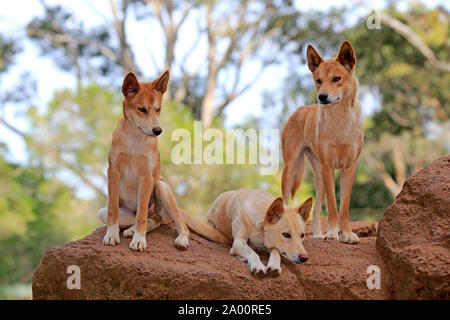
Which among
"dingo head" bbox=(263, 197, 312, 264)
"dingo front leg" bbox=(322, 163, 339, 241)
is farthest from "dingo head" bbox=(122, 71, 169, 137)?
"dingo front leg" bbox=(322, 163, 339, 241)

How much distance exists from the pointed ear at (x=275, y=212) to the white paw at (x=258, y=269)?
16.1 inches

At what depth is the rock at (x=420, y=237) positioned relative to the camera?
187 inches

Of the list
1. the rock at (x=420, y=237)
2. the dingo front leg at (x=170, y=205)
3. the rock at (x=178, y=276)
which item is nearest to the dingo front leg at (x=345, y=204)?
the rock at (x=420, y=237)

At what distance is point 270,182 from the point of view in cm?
1489

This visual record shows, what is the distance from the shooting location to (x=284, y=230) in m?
4.80

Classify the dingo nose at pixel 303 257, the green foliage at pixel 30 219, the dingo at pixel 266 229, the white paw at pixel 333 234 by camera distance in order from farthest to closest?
the green foliage at pixel 30 219 → the white paw at pixel 333 234 → the dingo at pixel 266 229 → the dingo nose at pixel 303 257

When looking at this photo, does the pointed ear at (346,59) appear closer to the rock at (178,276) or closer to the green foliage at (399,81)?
the rock at (178,276)

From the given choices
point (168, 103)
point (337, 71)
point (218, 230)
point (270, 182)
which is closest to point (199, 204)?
point (270, 182)

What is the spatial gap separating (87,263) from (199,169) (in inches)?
395

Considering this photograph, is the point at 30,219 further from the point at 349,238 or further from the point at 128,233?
the point at 349,238

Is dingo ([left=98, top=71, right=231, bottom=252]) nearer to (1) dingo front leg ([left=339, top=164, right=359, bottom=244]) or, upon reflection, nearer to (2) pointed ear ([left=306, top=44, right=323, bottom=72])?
(2) pointed ear ([left=306, top=44, right=323, bottom=72])

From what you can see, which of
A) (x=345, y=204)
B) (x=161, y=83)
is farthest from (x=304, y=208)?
(x=161, y=83)

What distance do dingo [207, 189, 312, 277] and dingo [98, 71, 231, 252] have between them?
1.66ft

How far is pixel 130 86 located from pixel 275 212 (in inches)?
66.7
